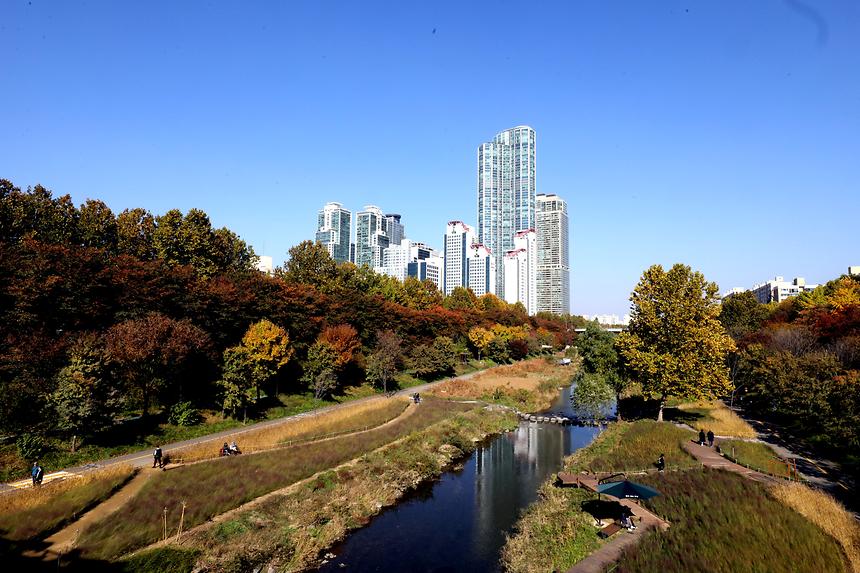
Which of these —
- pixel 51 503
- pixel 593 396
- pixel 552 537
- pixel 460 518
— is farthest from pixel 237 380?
pixel 593 396

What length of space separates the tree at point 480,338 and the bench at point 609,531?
257 feet

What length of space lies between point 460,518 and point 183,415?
24.5 meters

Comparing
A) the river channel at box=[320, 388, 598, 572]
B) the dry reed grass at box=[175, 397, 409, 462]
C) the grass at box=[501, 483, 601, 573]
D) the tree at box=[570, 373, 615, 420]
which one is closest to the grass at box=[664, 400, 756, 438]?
the tree at box=[570, 373, 615, 420]

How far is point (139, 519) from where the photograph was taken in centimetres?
2138

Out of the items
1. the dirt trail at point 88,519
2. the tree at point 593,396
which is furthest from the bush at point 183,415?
the tree at point 593,396

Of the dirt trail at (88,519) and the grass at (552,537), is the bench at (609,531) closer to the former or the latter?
the grass at (552,537)

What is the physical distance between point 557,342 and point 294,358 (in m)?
114

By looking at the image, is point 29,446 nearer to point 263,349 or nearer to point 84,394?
point 84,394

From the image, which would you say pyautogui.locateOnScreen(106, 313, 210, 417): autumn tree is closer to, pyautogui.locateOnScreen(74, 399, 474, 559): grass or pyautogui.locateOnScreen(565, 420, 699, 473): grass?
pyautogui.locateOnScreen(74, 399, 474, 559): grass

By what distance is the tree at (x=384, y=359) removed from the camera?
6278 centimetres

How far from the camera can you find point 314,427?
40250 mm

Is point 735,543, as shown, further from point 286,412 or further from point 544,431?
point 286,412

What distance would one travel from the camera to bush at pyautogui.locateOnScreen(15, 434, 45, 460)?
26570mm

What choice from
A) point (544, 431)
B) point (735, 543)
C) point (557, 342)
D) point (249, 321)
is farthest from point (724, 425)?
point (557, 342)
